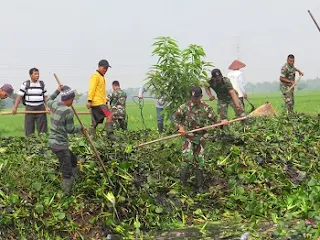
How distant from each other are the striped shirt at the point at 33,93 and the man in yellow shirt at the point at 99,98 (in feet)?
5.61

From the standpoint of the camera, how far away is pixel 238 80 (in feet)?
47.6

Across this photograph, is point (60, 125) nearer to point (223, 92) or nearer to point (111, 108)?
point (223, 92)

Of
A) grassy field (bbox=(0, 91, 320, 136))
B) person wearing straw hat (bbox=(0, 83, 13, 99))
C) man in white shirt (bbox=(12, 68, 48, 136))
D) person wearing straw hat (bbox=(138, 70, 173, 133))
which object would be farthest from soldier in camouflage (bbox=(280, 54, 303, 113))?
person wearing straw hat (bbox=(0, 83, 13, 99))

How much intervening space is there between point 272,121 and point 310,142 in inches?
63.0

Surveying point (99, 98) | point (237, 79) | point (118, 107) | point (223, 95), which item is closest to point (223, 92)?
point (223, 95)

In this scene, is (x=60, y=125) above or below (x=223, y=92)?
below

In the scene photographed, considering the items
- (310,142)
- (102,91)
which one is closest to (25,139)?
(102,91)

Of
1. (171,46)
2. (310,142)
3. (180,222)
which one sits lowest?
(180,222)

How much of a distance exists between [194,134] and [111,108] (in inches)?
213

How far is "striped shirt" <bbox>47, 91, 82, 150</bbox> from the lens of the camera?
7477mm

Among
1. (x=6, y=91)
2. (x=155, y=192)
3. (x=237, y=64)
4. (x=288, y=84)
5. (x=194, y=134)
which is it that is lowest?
(x=155, y=192)

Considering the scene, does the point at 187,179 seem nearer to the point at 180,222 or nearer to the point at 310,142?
the point at 180,222

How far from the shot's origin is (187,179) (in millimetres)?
8758

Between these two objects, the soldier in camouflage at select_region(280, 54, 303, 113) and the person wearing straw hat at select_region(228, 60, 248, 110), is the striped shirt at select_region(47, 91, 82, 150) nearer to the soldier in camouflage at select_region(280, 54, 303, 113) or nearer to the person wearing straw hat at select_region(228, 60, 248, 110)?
the person wearing straw hat at select_region(228, 60, 248, 110)
